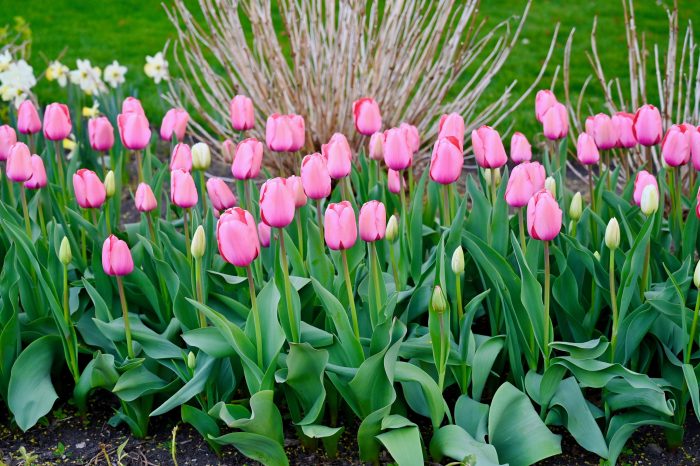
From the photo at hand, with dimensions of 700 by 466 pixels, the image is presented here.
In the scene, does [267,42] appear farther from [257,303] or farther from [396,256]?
[257,303]

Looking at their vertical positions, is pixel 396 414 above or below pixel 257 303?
below

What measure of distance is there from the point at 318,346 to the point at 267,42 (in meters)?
1.95

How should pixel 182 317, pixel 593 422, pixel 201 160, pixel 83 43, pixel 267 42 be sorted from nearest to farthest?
pixel 593 422 → pixel 182 317 → pixel 201 160 → pixel 267 42 → pixel 83 43

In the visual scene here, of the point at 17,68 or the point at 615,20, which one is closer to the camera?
the point at 17,68

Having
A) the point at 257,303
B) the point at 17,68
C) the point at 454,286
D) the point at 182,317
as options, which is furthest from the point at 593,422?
the point at 17,68

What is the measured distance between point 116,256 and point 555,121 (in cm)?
129

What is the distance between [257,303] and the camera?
7.02 feet

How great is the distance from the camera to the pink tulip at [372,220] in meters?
1.97

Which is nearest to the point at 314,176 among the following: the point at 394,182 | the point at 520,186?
the point at 520,186

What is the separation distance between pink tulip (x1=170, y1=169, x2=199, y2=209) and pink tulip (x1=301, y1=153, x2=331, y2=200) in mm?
333

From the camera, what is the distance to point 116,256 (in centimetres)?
206

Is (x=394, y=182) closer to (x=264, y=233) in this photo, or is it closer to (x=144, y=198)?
(x=264, y=233)

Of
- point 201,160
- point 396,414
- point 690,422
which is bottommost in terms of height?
point 690,422

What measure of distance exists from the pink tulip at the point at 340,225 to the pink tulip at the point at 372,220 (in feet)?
0.17
